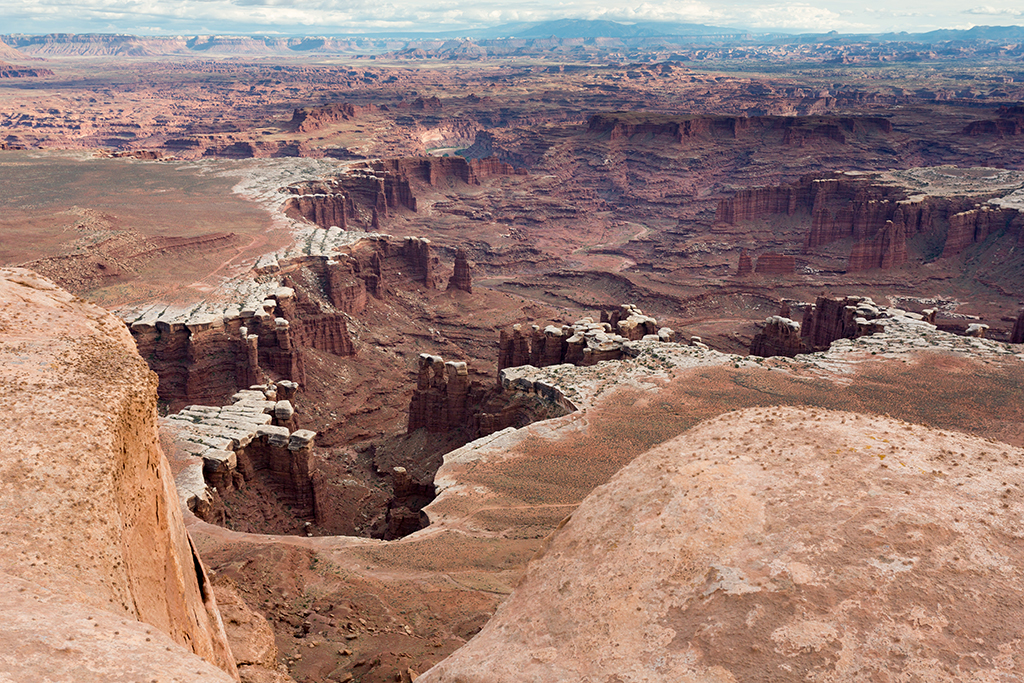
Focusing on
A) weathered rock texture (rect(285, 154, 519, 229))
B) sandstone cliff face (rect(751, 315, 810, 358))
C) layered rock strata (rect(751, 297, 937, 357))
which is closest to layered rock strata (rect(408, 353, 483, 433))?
sandstone cliff face (rect(751, 315, 810, 358))

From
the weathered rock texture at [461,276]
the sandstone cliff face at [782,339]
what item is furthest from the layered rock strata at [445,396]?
the weathered rock texture at [461,276]

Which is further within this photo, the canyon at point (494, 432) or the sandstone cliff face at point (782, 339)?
the sandstone cliff face at point (782, 339)

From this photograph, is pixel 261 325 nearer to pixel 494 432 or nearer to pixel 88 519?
pixel 494 432

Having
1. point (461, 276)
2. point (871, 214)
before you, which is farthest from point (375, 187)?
point (871, 214)

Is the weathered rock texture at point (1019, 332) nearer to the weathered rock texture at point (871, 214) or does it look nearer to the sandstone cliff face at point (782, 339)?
the sandstone cliff face at point (782, 339)

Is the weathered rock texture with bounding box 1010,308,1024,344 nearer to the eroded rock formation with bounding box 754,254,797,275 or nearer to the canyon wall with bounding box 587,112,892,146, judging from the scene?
the eroded rock formation with bounding box 754,254,797,275

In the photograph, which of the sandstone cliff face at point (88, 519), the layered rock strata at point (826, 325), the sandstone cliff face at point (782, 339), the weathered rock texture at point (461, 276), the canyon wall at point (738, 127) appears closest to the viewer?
the sandstone cliff face at point (88, 519)
